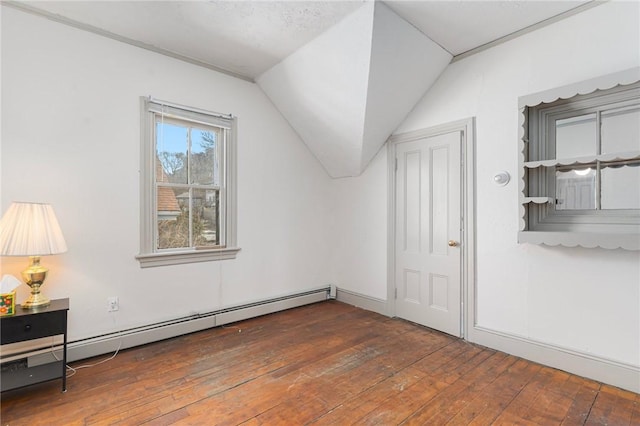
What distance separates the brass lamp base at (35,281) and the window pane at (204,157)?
140cm

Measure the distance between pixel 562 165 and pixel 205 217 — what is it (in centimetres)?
325

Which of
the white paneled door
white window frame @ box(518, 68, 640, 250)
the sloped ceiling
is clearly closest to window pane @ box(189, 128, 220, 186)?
the sloped ceiling

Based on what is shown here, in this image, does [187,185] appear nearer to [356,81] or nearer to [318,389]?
[356,81]

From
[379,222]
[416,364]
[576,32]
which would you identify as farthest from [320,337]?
[576,32]

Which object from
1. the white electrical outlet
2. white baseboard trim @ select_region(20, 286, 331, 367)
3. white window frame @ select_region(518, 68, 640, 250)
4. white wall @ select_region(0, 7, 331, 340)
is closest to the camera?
white window frame @ select_region(518, 68, 640, 250)

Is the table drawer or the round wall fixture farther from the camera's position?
the round wall fixture

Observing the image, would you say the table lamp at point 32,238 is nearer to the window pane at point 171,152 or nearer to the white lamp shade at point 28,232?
the white lamp shade at point 28,232

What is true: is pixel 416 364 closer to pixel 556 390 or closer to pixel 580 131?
pixel 556 390

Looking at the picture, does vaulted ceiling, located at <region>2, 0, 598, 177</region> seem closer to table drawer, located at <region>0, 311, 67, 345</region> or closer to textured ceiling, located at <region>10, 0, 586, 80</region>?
textured ceiling, located at <region>10, 0, 586, 80</region>

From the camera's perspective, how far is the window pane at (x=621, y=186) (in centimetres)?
220

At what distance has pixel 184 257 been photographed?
313cm

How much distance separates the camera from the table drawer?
1997 millimetres

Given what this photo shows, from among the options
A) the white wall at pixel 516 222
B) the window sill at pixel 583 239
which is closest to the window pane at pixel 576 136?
the white wall at pixel 516 222

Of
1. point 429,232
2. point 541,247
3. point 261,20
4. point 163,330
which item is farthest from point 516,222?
point 163,330
